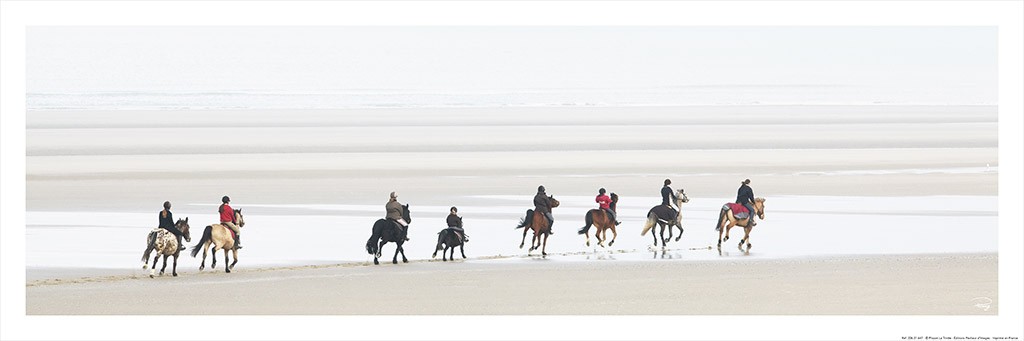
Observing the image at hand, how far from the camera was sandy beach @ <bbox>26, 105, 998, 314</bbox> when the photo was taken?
1970 centimetres

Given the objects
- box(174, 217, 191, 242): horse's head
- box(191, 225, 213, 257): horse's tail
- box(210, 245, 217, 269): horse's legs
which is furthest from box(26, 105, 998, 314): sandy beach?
box(174, 217, 191, 242): horse's head

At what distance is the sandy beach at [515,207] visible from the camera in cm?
1970

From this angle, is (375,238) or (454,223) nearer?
(375,238)

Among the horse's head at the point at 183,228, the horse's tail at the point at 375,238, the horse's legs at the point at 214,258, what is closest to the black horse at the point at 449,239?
the horse's tail at the point at 375,238

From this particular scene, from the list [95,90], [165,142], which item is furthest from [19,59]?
[95,90]

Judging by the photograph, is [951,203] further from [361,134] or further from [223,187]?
[361,134]

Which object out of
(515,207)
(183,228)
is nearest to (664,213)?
(515,207)

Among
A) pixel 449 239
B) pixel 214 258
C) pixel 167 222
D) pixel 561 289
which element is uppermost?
pixel 167 222

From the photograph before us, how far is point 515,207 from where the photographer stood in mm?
28703

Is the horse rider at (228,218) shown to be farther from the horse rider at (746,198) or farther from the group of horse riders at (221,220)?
the horse rider at (746,198)

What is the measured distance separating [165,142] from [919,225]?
84.1ft

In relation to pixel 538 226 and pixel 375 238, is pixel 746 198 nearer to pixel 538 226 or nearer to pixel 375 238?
pixel 538 226

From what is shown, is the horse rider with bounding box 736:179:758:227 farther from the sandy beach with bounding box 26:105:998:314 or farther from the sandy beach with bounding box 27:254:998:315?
the sandy beach with bounding box 27:254:998:315

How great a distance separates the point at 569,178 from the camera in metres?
34.6
